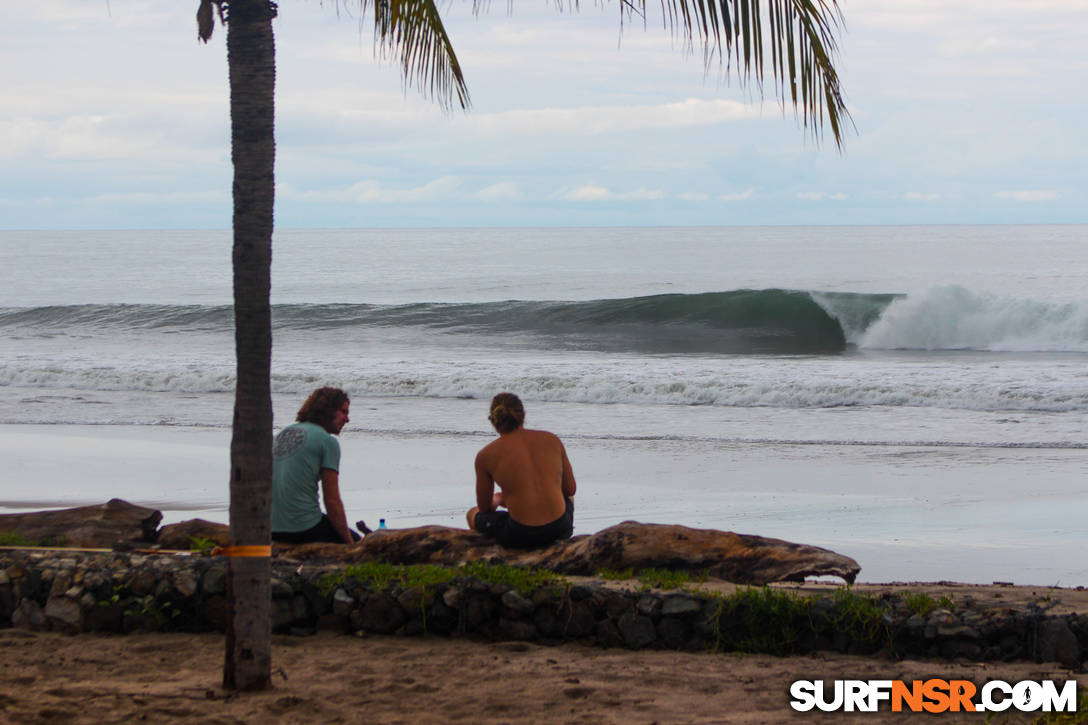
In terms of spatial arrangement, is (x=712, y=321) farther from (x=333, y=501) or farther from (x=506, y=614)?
(x=506, y=614)

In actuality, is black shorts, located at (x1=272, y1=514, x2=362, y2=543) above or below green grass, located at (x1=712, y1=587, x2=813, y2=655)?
above

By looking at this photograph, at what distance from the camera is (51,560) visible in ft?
17.5

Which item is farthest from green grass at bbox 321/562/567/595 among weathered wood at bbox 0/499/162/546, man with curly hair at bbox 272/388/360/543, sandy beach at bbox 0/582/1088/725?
weathered wood at bbox 0/499/162/546

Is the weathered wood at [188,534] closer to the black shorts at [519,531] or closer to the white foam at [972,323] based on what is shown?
the black shorts at [519,531]

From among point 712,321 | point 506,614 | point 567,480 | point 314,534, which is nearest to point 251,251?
point 506,614

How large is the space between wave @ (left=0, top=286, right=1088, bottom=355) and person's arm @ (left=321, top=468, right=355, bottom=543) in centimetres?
1942

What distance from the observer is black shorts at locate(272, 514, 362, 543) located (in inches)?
232

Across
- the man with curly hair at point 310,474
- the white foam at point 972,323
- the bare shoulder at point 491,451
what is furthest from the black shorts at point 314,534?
the white foam at point 972,323

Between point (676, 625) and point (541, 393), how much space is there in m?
12.2

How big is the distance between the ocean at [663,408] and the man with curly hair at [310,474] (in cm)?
241

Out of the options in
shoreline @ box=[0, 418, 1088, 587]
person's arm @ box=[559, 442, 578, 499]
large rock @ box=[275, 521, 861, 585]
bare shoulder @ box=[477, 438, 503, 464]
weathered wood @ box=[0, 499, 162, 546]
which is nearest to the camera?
large rock @ box=[275, 521, 861, 585]

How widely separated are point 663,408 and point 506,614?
10716 millimetres

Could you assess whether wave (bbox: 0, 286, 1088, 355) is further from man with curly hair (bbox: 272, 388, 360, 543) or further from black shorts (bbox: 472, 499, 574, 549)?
man with curly hair (bbox: 272, 388, 360, 543)

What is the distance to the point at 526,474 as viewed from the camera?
5805 mm
